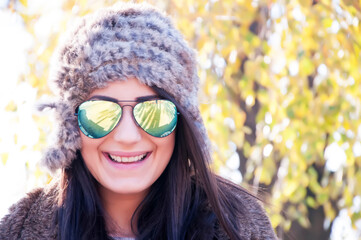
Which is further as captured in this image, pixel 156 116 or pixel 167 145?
pixel 167 145

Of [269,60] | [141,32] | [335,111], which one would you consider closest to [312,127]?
[335,111]

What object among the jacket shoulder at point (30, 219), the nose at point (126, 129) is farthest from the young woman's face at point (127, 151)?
the jacket shoulder at point (30, 219)

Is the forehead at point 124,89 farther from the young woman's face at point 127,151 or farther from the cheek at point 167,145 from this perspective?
the cheek at point 167,145

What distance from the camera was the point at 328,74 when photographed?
163 inches

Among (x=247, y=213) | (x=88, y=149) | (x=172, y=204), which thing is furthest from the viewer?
(x=247, y=213)

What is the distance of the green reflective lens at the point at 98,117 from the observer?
2.15m

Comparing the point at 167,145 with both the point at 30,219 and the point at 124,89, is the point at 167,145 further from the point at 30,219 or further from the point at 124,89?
the point at 30,219

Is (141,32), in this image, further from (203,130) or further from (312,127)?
(312,127)

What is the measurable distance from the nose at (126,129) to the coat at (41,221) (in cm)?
49

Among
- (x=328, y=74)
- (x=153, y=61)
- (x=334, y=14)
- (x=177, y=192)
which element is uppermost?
(x=334, y=14)

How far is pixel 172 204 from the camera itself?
240 centimetres

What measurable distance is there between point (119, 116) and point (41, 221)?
61 centimetres

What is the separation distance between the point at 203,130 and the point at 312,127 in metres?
1.98

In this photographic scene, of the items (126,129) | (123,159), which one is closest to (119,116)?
(126,129)
